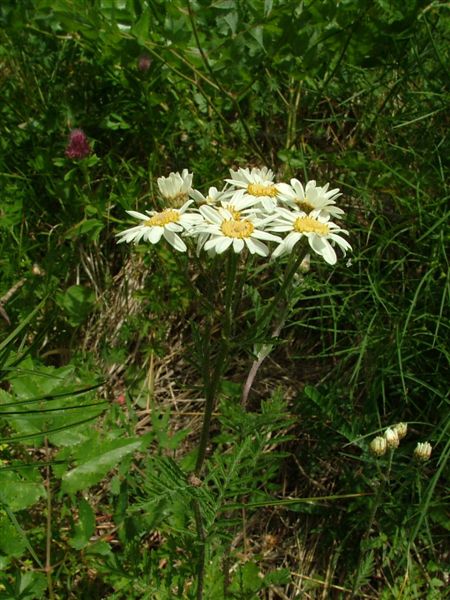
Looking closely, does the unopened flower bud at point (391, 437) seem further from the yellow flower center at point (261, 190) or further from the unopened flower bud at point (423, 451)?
the yellow flower center at point (261, 190)

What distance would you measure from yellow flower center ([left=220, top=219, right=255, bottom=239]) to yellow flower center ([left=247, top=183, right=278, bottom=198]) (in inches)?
7.5

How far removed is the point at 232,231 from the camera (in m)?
1.41

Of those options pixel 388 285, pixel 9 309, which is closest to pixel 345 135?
pixel 388 285

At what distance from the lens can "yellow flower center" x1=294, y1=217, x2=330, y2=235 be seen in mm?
1441

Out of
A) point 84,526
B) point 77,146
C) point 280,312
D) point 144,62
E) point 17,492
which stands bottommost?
point 84,526

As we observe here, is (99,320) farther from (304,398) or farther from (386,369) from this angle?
(386,369)

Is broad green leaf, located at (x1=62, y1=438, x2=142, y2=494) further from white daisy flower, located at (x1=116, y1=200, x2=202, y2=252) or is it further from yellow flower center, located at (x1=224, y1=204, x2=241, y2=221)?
yellow flower center, located at (x1=224, y1=204, x2=241, y2=221)

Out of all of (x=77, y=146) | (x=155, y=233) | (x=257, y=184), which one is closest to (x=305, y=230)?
(x=257, y=184)

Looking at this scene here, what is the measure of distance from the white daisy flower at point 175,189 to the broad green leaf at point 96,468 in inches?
28.4

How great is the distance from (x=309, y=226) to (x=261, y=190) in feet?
0.71

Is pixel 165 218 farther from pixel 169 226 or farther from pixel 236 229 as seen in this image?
pixel 236 229

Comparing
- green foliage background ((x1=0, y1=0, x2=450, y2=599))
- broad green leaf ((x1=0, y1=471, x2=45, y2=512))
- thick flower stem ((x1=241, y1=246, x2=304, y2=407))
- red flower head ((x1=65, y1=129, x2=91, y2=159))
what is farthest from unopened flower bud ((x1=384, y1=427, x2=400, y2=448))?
red flower head ((x1=65, y1=129, x2=91, y2=159))

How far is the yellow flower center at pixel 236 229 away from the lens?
141 centimetres

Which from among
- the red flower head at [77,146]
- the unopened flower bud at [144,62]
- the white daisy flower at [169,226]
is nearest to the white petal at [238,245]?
the white daisy flower at [169,226]
